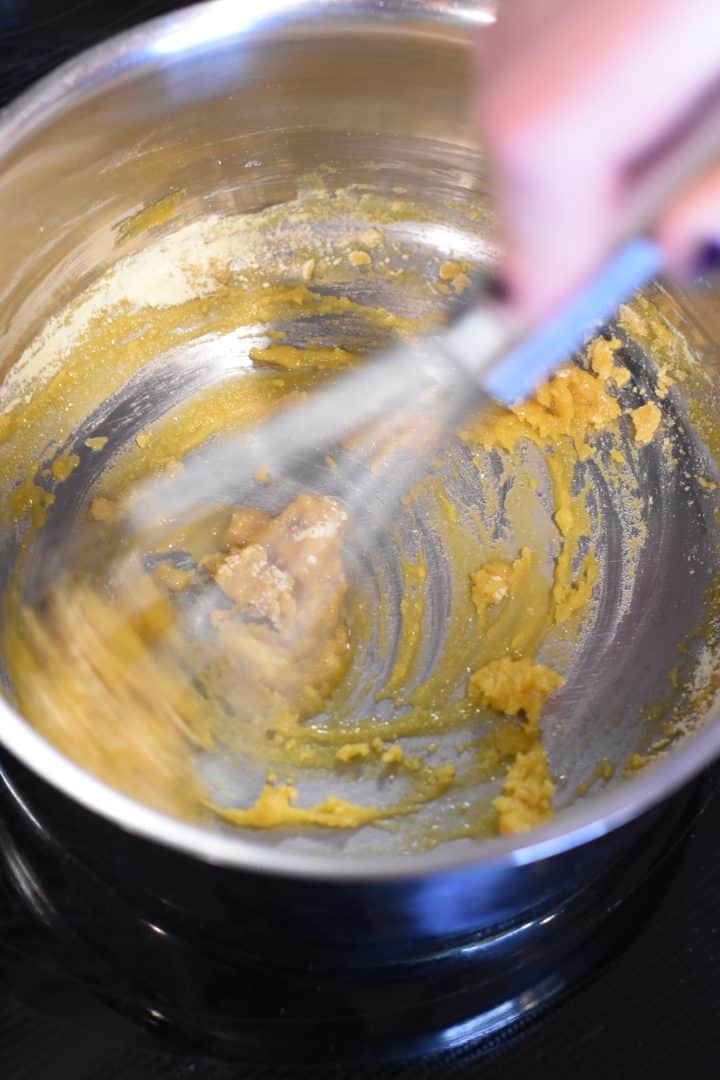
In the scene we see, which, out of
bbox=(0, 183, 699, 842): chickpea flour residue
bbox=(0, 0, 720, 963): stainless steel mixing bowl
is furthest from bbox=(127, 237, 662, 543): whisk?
bbox=(0, 0, 720, 963): stainless steel mixing bowl

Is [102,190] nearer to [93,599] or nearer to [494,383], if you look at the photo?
[93,599]

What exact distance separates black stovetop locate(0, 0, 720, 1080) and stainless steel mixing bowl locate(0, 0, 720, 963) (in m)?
0.11

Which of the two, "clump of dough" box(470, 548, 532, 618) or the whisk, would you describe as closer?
"clump of dough" box(470, 548, 532, 618)

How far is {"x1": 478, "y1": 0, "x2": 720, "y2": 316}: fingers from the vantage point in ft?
3.02

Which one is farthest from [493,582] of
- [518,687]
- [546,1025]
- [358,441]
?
[546,1025]

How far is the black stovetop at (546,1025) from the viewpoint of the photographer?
3.72 ft

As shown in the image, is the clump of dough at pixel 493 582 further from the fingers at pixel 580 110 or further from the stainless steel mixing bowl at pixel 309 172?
the fingers at pixel 580 110

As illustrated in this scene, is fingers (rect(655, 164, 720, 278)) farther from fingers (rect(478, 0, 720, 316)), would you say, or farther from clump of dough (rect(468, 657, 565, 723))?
clump of dough (rect(468, 657, 565, 723))

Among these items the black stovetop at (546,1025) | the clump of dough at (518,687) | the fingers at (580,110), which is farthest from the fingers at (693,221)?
the black stovetop at (546,1025)

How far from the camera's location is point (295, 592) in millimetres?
1543

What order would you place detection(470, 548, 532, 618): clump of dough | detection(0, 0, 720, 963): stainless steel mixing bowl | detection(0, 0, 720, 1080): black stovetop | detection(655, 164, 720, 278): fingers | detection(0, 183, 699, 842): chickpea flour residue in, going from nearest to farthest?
detection(655, 164, 720, 278): fingers
detection(0, 0, 720, 1080): black stovetop
detection(0, 0, 720, 963): stainless steel mixing bowl
detection(0, 183, 699, 842): chickpea flour residue
detection(470, 548, 532, 618): clump of dough

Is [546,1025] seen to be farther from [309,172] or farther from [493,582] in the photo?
[309,172]

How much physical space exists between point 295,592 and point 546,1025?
0.68 meters

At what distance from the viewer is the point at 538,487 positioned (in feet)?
5.52
